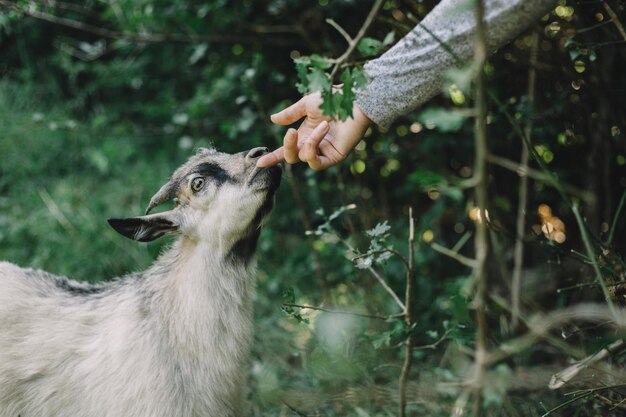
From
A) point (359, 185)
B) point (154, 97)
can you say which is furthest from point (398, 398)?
point (154, 97)

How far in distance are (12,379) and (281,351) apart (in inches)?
68.9

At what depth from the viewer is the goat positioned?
2889mm

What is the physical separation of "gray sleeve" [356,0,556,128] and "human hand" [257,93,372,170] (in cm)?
13

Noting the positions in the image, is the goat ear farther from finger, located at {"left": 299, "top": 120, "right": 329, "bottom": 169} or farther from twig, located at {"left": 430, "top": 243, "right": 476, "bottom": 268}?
twig, located at {"left": 430, "top": 243, "right": 476, "bottom": 268}

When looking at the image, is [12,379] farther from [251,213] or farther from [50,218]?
[50,218]

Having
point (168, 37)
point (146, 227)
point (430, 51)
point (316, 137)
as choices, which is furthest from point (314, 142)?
point (168, 37)

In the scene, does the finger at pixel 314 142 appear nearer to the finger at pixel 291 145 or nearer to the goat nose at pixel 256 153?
the finger at pixel 291 145

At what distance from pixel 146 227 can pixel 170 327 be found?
477mm

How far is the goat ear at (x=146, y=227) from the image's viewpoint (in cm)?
300

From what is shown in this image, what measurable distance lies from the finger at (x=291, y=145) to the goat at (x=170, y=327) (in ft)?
0.81

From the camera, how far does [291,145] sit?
265 centimetres

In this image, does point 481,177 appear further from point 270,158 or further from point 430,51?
point 270,158

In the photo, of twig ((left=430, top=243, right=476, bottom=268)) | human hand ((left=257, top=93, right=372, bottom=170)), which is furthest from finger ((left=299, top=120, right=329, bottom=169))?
twig ((left=430, top=243, right=476, bottom=268))

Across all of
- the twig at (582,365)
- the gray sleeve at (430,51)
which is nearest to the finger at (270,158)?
the gray sleeve at (430,51)
